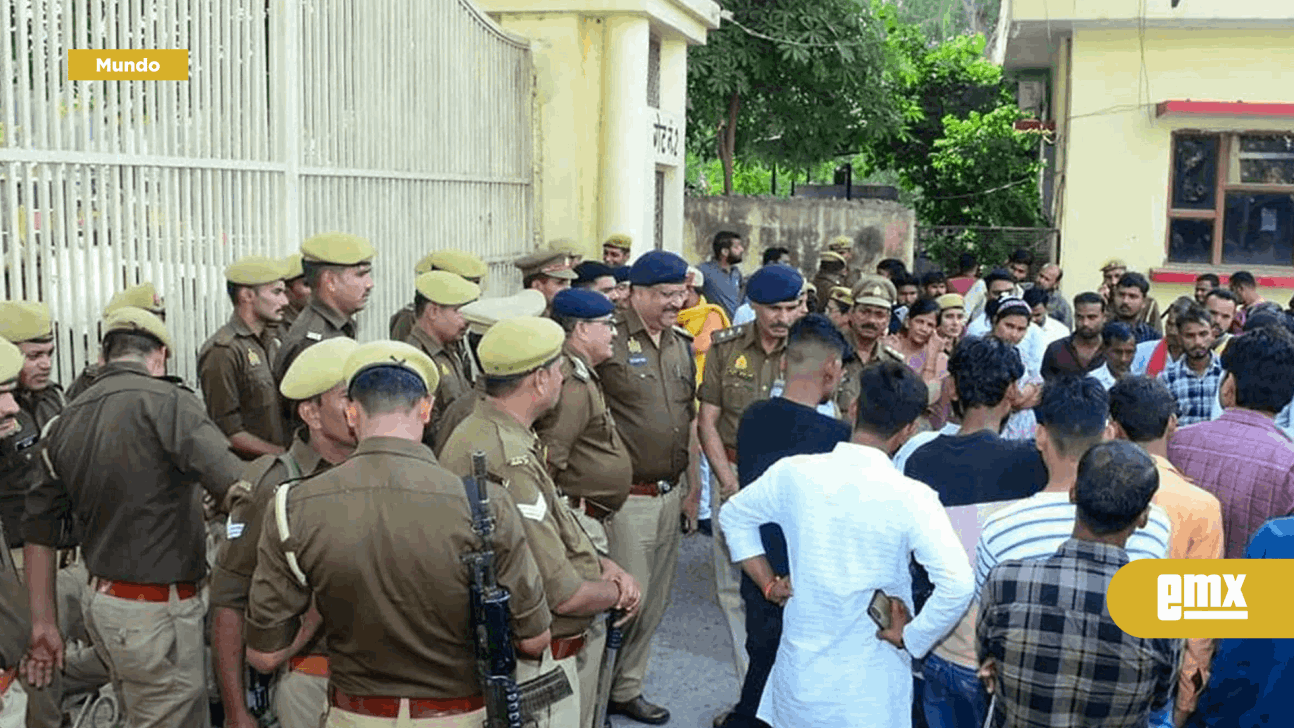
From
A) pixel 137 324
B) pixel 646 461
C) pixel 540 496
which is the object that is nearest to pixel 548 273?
pixel 646 461

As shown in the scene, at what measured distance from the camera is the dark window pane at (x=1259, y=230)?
49.4 feet

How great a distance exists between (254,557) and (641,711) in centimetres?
255

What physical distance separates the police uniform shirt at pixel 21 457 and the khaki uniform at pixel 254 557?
1047mm

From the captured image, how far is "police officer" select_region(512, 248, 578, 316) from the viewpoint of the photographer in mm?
6832

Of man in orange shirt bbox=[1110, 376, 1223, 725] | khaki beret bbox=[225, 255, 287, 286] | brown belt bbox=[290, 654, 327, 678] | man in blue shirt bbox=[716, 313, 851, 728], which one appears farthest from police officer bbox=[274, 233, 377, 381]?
man in orange shirt bbox=[1110, 376, 1223, 725]

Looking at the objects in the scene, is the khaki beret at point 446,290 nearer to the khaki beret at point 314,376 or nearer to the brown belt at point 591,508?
the brown belt at point 591,508

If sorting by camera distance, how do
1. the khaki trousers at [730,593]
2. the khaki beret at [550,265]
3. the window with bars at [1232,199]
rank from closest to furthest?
the khaki trousers at [730,593] < the khaki beret at [550,265] < the window with bars at [1232,199]

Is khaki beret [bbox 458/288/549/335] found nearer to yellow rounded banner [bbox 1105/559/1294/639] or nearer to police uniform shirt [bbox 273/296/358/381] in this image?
police uniform shirt [bbox 273/296/358/381]

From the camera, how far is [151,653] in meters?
4.32

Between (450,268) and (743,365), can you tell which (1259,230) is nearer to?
(743,365)

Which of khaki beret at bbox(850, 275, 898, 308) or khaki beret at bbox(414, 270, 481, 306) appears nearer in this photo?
khaki beret at bbox(414, 270, 481, 306)

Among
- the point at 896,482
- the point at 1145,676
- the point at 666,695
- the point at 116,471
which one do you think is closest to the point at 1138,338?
the point at 666,695

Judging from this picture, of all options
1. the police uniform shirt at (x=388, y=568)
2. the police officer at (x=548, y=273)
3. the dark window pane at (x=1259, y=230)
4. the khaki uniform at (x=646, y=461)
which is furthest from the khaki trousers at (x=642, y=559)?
the dark window pane at (x=1259, y=230)

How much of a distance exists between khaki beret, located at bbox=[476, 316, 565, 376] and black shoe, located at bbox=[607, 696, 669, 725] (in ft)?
7.42
